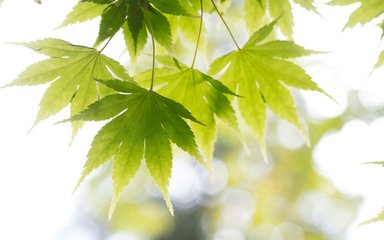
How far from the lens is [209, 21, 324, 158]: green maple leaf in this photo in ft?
3.50

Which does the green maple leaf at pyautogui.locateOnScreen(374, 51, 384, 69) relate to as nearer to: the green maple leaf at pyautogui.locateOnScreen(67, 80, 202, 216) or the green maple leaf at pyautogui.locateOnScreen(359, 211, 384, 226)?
the green maple leaf at pyautogui.locateOnScreen(359, 211, 384, 226)

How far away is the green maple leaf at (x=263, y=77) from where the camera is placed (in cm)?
107

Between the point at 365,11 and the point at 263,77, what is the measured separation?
0.29 m

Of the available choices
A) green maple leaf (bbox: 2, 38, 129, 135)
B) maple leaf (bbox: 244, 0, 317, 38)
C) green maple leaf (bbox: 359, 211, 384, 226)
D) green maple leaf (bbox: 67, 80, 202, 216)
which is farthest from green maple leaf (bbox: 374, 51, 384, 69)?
green maple leaf (bbox: 2, 38, 129, 135)

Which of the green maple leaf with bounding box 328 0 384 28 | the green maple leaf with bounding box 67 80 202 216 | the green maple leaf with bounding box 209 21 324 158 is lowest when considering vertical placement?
the green maple leaf with bounding box 67 80 202 216

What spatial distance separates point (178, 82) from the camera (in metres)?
1.10

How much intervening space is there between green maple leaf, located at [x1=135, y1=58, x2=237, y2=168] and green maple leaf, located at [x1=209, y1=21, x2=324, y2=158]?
0.08m

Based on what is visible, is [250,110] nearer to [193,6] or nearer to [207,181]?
[193,6]

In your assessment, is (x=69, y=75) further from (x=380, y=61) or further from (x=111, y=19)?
(x=380, y=61)

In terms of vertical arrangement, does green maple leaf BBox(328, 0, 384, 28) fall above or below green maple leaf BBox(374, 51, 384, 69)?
above

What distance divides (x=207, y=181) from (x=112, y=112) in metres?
10.1

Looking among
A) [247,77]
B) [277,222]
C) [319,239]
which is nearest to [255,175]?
[277,222]

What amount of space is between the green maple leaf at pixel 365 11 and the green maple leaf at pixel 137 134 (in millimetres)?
457

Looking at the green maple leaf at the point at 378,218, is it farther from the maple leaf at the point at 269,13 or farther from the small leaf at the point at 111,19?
the small leaf at the point at 111,19
